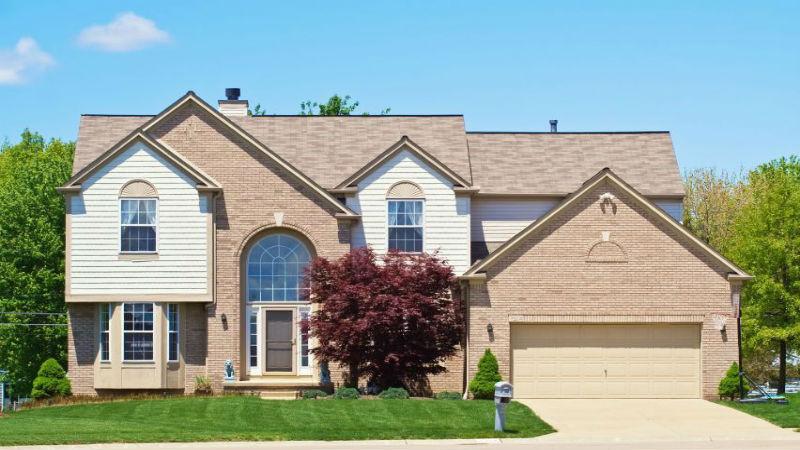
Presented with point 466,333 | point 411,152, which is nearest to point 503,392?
point 466,333

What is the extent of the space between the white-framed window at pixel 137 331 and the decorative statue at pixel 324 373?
4.95m

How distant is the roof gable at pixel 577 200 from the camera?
3238 centimetres

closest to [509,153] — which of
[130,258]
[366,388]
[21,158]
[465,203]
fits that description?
[465,203]

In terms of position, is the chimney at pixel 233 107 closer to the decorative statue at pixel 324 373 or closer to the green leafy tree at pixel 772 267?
the decorative statue at pixel 324 373

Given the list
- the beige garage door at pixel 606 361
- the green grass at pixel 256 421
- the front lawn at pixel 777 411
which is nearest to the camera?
the green grass at pixel 256 421

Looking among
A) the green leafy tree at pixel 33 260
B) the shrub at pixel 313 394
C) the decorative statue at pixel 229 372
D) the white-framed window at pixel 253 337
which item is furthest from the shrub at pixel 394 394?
the green leafy tree at pixel 33 260

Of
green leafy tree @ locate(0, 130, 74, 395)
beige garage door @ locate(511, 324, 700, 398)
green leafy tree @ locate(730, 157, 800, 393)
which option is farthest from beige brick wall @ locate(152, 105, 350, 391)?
green leafy tree @ locate(730, 157, 800, 393)

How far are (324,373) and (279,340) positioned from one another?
6.32 ft

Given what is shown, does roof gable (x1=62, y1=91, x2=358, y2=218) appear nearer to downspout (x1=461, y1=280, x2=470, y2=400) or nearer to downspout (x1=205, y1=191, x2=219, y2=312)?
downspout (x1=205, y1=191, x2=219, y2=312)

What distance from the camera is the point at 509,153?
131 ft

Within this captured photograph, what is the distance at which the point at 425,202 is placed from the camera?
35.9 m

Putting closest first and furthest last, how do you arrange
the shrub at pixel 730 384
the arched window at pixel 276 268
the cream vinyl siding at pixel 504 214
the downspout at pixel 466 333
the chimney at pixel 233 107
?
the shrub at pixel 730 384
the downspout at pixel 466 333
the arched window at pixel 276 268
the cream vinyl siding at pixel 504 214
the chimney at pixel 233 107

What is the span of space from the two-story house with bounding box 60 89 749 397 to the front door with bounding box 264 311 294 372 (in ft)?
0.14

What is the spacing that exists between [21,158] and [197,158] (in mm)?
42604
